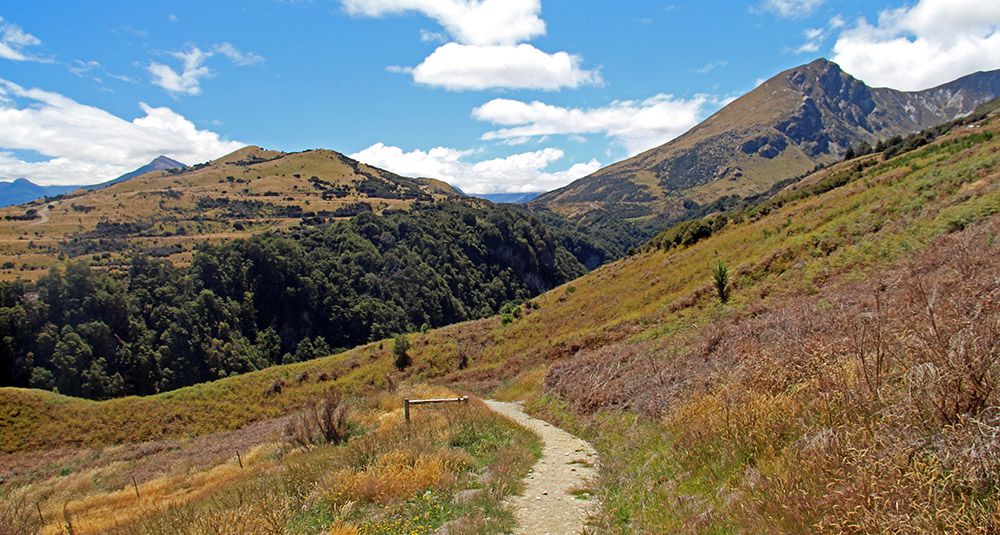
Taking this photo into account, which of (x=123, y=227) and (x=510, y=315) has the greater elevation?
(x=123, y=227)

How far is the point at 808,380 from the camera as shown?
614 cm

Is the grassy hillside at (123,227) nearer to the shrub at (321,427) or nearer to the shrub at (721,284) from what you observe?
the shrub at (321,427)

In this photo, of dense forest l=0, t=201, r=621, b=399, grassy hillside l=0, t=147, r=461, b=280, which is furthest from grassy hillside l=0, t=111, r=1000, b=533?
grassy hillside l=0, t=147, r=461, b=280

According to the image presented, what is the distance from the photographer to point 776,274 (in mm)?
21391

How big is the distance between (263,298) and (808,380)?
387 ft

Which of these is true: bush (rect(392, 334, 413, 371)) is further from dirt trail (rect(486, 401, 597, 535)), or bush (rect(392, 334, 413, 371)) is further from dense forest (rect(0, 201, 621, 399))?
dense forest (rect(0, 201, 621, 399))

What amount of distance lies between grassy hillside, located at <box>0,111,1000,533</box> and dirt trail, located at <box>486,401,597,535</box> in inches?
16.3

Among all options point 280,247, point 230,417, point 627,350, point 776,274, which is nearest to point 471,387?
point 627,350

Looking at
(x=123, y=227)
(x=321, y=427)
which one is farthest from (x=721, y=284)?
(x=123, y=227)

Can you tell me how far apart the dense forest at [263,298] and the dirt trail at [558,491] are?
79627mm

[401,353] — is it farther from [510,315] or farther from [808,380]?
[808,380]

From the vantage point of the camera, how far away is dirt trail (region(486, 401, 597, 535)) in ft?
21.9

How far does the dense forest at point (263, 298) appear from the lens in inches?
2749

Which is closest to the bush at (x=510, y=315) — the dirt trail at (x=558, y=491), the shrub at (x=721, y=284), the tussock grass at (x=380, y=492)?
the shrub at (x=721, y=284)
